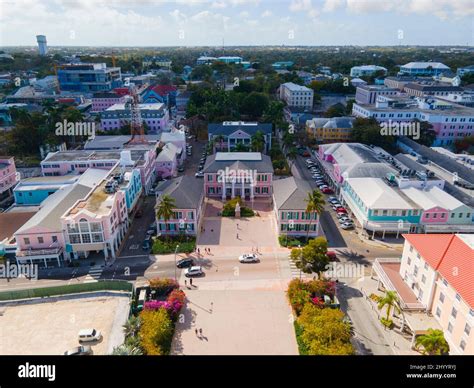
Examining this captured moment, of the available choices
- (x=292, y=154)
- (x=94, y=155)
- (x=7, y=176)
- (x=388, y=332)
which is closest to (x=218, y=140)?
(x=292, y=154)

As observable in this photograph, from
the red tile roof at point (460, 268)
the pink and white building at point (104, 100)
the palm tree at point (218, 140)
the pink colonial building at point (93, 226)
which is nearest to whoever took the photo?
the red tile roof at point (460, 268)

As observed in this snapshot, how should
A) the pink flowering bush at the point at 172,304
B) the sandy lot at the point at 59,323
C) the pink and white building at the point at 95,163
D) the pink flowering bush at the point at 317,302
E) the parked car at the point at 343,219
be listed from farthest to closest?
the pink and white building at the point at 95,163, the parked car at the point at 343,219, the pink flowering bush at the point at 317,302, the pink flowering bush at the point at 172,304, the sandy lot at the point at 59,323

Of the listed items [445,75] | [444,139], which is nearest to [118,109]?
[444,139]

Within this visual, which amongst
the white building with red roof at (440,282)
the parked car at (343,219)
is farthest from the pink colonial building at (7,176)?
the white building with red roof at (440,282)

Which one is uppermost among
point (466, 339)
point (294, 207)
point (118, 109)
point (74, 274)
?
point (118, 109)

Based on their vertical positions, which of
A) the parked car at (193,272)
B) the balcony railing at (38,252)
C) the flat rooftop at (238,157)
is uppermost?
the flat rooftop at (238,157)

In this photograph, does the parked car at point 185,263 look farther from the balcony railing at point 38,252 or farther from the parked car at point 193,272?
the balcony railing at point 38,252
